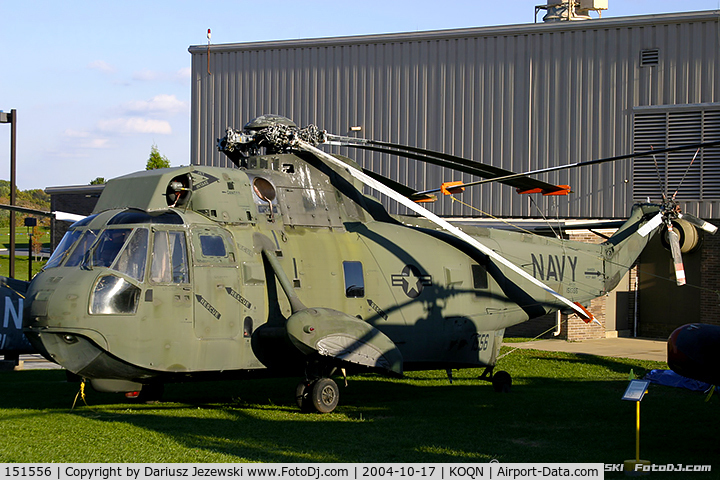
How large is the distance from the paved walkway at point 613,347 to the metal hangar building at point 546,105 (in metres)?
0.75

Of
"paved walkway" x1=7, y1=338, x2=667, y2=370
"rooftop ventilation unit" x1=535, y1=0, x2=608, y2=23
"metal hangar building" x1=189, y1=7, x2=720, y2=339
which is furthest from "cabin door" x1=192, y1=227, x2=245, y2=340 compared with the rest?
"rooftop ventilation unit" x1=535, y1=0, x2=608, y2=23

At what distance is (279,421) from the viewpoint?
1205 cm

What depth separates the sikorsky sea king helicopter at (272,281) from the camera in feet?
37.1

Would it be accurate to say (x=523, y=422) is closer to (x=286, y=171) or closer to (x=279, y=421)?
(x=279, y=421)

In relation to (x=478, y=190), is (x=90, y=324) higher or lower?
lower

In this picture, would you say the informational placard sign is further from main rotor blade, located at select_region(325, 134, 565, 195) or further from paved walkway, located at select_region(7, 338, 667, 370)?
paved walkway, located at select_region(7, 338, 667, 370)

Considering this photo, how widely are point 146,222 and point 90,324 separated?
1745mm

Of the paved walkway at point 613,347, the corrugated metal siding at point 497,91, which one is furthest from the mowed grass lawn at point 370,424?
the corrugated metal siding at point 497,91

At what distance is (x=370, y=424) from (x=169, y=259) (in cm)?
385

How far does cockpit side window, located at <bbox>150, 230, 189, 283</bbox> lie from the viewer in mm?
11602

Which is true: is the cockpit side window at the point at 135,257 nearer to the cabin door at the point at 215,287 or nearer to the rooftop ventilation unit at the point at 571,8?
the cabin door at the point at 215,287

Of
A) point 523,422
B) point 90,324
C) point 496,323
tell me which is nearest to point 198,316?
point 90,324

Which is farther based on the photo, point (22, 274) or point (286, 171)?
point (22, 274)

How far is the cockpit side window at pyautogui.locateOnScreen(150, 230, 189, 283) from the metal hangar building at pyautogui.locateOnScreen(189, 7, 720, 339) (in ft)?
53.0
